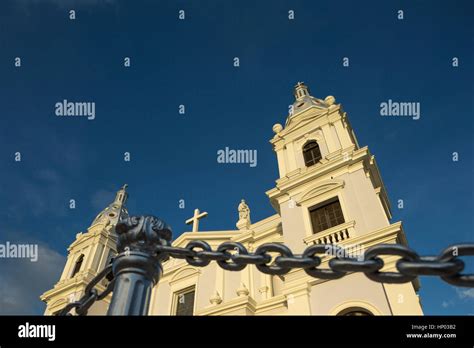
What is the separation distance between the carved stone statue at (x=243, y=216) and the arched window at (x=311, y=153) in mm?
5012

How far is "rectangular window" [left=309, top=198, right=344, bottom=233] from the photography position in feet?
31.8

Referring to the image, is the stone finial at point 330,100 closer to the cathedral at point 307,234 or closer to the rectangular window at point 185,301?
the cathedral at point 307,234

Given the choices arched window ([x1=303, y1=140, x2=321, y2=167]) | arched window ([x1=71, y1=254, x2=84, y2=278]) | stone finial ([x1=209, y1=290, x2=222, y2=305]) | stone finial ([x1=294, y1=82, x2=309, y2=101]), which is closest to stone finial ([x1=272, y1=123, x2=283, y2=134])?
arched window ([x1=303, y1=140, x2=321, y2=167])

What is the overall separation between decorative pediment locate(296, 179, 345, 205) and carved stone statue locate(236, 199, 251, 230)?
5.18m

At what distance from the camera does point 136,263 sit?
1364 mm

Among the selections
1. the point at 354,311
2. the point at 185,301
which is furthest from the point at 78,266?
the point at 354,311

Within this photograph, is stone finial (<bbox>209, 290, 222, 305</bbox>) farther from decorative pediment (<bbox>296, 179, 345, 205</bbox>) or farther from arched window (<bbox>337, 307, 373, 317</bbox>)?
arched window (<bbox>337, 307, 373, 317</bbox>)

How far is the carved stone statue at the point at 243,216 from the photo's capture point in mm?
15383

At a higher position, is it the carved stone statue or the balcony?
the carved stone statue

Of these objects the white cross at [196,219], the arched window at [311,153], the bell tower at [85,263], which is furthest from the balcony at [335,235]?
the bell tower at [85,263]

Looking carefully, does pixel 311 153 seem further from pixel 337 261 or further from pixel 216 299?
pixel 337 261

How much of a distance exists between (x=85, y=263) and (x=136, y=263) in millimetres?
20098
